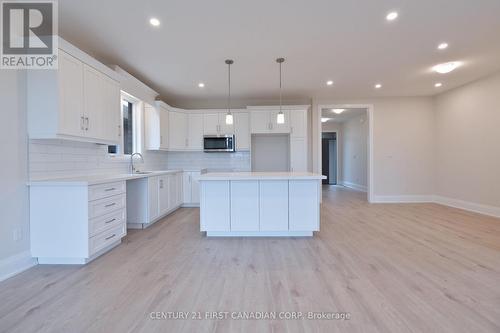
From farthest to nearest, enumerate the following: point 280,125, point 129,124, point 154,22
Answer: point 280,125 < point 129,124 < point 154,22

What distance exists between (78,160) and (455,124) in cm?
731

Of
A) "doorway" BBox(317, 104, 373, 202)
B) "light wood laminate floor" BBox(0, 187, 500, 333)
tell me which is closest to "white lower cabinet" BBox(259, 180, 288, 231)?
"light wood laminate floor" BBox(0, 187, 500, 333)

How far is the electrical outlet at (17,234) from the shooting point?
7.89 feet

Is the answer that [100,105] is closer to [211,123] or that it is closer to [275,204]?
[275,204]

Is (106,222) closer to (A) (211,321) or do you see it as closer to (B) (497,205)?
(A) (211,321)

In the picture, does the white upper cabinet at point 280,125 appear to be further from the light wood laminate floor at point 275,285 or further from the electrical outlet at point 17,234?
the electrical outlet at point 17,234

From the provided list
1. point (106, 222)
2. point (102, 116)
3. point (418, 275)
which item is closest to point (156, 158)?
point (102, 116)

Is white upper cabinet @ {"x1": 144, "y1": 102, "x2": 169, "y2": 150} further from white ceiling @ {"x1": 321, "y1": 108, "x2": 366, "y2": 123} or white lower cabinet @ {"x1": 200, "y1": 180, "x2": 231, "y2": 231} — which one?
white ceiling @ {"x1": 321, "y1": 108, "x2": 366, "y2": 123}

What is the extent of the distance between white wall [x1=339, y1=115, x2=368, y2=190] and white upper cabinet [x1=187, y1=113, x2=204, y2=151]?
5.20 meters

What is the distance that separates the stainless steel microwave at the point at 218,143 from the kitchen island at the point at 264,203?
2.36 metres

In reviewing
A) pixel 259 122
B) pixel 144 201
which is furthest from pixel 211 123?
pixel 144 201

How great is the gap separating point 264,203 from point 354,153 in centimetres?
685

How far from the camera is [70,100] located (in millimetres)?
2705

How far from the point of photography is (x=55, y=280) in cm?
229
